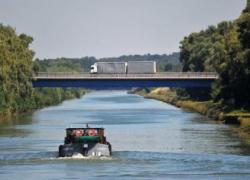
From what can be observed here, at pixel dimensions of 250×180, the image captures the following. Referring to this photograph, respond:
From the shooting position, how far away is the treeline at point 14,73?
162 metres

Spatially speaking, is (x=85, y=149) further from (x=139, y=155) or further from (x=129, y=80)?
(x=129, y=80)

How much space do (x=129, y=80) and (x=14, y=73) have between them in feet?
75.0

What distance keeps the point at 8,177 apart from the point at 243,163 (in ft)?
57.5

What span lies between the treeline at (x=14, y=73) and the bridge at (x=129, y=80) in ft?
14.6

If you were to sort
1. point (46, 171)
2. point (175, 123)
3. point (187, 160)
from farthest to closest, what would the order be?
point (175, 123)
point (187, 160)
point (46, 171)

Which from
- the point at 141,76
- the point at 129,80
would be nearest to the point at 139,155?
the point at 141,76

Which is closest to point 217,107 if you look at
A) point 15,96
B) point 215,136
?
point 15,96

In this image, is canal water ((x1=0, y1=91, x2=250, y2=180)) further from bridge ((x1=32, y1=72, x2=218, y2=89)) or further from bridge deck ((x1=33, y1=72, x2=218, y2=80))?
bridge ((x1=32, y1=72, x2=218, y2=89))

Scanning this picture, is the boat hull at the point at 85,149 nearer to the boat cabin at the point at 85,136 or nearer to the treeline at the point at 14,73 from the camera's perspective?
the boat cabin at the point at 85,136

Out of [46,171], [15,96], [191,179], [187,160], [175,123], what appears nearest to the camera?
[191,179]

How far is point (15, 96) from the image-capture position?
17138cm

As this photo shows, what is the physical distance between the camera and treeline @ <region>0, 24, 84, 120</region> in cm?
16162

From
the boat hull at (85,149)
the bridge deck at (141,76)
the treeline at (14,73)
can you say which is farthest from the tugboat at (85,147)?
the bridge deck at (141,76)

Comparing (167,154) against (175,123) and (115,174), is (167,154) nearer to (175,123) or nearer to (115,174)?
(115,174)
